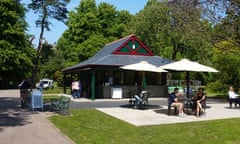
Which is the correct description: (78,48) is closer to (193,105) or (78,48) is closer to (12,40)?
(12,40)

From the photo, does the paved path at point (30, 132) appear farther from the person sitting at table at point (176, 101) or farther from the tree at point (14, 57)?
the tree at point (14, 57)

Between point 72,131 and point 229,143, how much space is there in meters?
4.63

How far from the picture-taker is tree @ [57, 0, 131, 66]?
47.5m

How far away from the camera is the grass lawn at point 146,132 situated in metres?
8.59

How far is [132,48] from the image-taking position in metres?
28.0

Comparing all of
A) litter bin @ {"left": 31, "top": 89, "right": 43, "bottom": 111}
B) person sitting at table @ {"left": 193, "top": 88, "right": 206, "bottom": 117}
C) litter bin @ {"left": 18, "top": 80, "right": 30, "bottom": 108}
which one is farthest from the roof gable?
person sitting at table @ {"left": 193, "top": 88, "right": 206, "bottom": 117}

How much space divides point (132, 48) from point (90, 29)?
74.7 feet

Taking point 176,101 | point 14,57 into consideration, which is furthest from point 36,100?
point 14,57

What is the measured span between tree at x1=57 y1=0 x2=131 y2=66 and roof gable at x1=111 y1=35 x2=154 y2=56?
19.3m

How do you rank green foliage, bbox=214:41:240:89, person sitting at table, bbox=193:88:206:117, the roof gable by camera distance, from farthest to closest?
the roof gable < green foliage, bbox=214:41:240:89 < person sitting at table, bbox=193:88:206:117

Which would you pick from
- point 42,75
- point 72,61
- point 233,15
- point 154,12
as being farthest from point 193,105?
point 42,75

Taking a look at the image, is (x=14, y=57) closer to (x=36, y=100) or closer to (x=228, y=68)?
(x=36, y=100)

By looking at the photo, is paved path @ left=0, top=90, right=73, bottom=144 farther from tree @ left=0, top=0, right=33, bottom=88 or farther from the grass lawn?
tree @ left=0, top=0, right=33, bottom=88

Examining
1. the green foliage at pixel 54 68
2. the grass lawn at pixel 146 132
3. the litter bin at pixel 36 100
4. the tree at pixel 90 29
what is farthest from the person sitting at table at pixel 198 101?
the green foliage at pixel 54 68
